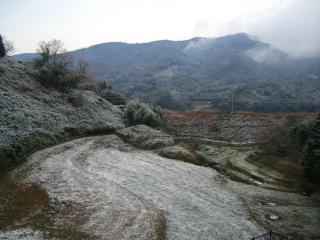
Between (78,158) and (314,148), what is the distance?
22.1 m

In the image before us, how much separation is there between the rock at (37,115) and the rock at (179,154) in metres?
11.1

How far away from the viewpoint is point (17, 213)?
71.3 ft

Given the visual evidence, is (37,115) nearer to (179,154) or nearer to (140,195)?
(179,154)

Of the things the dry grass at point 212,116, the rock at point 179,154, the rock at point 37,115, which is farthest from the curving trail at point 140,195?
the dry grass at point 212,116

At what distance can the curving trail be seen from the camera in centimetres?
2153

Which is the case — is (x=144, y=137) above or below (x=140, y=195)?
above

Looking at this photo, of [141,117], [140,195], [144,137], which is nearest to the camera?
[140,195]

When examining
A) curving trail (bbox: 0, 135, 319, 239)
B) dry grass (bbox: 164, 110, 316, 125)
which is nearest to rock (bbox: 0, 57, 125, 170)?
curving trail (bbox: 0, 135, 319, 239)

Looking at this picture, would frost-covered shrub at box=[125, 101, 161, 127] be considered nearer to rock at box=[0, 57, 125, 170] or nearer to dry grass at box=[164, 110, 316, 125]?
rock at box=[0, 57, 125, 170]

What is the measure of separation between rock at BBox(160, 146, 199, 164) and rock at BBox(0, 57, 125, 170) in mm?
11079

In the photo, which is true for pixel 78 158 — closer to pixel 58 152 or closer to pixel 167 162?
pixel 58 152

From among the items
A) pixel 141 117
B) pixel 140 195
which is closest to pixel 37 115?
pixel 141 117

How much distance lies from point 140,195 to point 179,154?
1352 centimetres

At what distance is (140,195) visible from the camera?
88.1 feet
